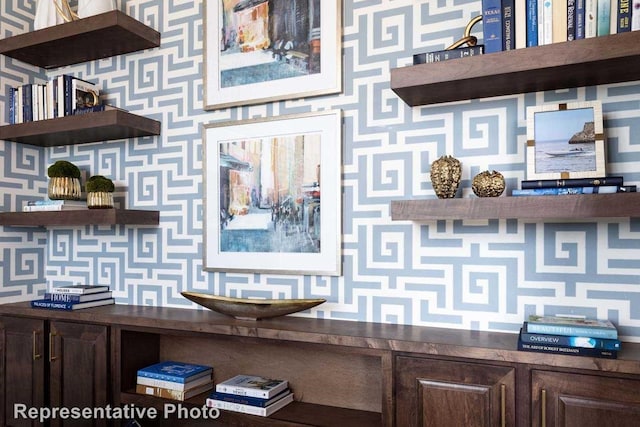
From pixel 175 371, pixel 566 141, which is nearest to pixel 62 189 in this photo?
pixel 175 371

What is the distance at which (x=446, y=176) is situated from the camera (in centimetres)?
150

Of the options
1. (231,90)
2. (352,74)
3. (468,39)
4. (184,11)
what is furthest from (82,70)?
(468,39)

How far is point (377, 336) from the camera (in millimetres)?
1480

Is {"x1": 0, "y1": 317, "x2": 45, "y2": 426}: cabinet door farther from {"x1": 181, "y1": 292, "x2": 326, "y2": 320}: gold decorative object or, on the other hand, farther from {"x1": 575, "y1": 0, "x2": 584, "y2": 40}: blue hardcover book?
{"x1": 575, "y1": 0, "x2": 584, "y2": 40}: blue hardcover book

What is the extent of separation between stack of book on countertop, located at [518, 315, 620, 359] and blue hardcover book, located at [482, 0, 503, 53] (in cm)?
77

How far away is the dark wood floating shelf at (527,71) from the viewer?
1.27 meters

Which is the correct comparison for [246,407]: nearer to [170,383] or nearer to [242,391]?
[242,391]

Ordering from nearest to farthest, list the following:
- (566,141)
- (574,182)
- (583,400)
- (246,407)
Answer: (583,400) → (574,182) → (566,141) → (246,407)

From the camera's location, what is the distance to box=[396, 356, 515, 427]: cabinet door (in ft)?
4.27

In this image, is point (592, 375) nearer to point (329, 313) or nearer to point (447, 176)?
point (447, 176)

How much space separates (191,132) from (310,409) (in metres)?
1.19

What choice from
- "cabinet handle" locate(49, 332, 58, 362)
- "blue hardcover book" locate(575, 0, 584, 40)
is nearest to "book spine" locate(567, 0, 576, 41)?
"blue hardcover book" locate(575, 0, 584, 40)

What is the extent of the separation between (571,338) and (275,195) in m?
1.10

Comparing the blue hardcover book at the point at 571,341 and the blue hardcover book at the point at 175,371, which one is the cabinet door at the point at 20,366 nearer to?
the blue hardcover book at the point at 175,371
